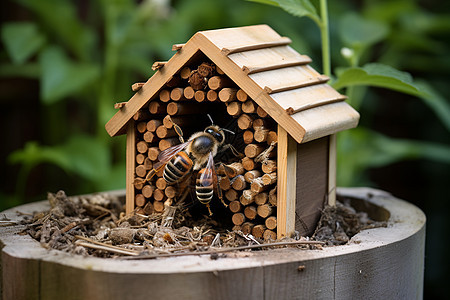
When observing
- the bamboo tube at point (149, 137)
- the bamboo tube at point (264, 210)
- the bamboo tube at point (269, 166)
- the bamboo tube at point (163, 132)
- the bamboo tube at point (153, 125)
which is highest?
the bamboo tube at point (153, 125)

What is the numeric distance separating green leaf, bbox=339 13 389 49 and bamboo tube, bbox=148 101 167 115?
85 cm

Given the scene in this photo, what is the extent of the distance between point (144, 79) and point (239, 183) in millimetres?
2089

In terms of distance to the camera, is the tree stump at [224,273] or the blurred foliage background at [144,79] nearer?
the tree stump at [224,273]

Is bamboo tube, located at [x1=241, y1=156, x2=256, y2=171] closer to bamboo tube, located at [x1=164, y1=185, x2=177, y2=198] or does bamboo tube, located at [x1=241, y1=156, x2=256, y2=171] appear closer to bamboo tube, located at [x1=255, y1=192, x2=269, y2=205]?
bamboo tube, located at [x1=255, y1=192, x2=269, y2=205]

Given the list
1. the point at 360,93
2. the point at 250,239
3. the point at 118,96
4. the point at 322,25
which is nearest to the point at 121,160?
the point at 118,96

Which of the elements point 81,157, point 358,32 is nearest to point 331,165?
point 358,32

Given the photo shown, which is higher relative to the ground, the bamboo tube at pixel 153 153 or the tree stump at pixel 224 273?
the bamboo tube at pixel 153 153

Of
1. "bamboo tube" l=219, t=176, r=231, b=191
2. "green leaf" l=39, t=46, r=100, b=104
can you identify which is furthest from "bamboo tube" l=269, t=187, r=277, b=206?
"green leaf" l=39, t=46, r=100, b=104

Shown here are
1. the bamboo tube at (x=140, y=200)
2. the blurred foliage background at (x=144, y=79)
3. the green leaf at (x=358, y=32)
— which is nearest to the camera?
the bamboo tube at (x=140, y=200)

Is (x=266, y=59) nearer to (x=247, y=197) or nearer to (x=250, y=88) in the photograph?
(x=250, y=88)

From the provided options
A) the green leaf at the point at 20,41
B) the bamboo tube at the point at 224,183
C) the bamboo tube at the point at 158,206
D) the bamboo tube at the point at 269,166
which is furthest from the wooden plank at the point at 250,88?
the green leaf at the point at 20,41

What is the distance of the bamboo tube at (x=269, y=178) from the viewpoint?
54.2 inches

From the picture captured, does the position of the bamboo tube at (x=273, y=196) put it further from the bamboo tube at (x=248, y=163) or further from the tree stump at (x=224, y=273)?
the tree stump at (x=224, y=273)

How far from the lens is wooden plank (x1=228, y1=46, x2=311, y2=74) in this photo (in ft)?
4.51
